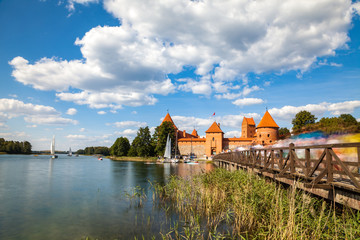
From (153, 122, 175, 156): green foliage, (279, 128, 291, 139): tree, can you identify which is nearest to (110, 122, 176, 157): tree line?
(153, 122, 175, 156): green foliage

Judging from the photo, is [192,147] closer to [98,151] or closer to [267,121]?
[267,121]

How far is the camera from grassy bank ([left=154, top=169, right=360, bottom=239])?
4625 mm

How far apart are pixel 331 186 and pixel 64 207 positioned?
12237 millimetres

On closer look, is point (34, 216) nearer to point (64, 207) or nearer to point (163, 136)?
point (64, 207)

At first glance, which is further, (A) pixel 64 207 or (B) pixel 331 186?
(A) pixel 64 207

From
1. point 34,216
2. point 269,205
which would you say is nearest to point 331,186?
point 269,205

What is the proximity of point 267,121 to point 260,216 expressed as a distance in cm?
5811

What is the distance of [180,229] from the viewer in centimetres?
785

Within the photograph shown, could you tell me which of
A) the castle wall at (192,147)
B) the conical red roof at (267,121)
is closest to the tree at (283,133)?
the conical red roof at (267,121)

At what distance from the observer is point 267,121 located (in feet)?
198

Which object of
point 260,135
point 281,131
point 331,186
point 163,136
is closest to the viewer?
point 331,186

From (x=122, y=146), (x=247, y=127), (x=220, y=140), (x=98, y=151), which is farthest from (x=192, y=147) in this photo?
(x=98, y=151)

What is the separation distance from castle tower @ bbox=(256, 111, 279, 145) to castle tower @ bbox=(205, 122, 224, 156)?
13.6m

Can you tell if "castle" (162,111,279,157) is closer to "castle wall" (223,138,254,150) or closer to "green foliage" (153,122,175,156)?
"castle wall" (223,138,254,150)
